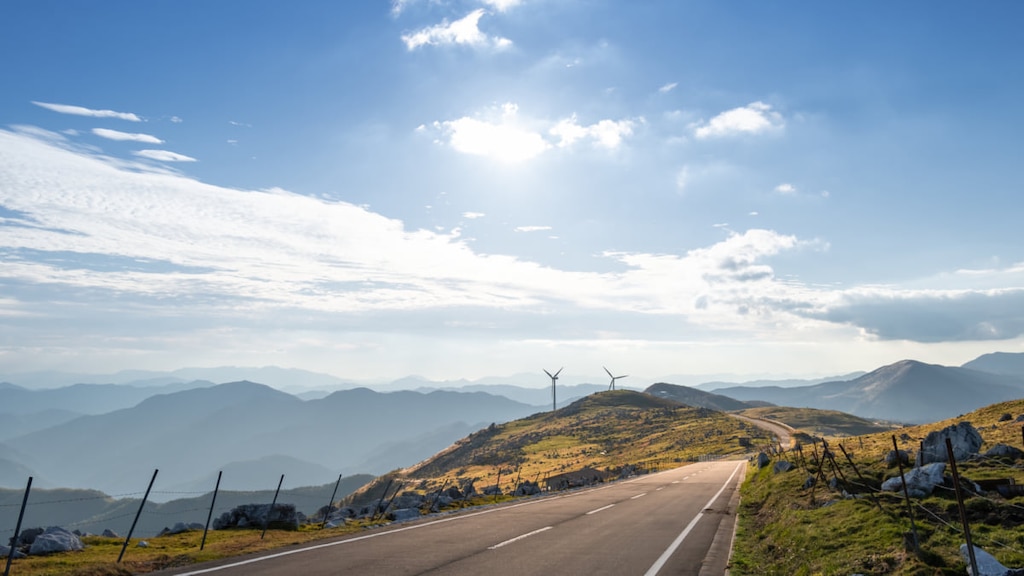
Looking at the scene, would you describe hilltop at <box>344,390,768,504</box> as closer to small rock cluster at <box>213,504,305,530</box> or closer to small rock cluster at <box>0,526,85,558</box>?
small rock cluster at <box>213,504,305,530</box>

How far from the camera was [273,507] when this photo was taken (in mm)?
25969

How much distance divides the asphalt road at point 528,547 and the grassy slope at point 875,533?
51.7 inches

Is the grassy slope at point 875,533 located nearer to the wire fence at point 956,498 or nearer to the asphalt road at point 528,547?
the wire fence at point 956,498

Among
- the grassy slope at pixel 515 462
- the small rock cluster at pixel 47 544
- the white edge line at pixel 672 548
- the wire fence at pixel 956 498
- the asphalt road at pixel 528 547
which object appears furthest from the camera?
the small rock cluster at pixel 47 544

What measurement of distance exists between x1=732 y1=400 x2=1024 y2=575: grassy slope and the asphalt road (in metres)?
1.31

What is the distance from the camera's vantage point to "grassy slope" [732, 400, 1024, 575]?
40.0ft

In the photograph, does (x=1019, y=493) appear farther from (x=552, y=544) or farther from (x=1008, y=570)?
(x=552, y=544)

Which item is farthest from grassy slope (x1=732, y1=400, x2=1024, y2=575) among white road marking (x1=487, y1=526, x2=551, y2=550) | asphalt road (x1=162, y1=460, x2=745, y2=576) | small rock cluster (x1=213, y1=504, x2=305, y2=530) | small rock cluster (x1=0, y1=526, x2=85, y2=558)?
small rock cluster (x1=0, y1=526, x2=85, y2=558)

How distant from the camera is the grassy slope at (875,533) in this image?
12.2 metres

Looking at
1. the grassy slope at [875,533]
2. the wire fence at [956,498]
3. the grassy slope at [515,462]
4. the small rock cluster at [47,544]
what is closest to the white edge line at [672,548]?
the grassy slope at [875,533]

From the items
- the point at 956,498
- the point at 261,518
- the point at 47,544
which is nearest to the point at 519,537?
the point at 261,518

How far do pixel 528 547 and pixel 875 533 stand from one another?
9447 mm

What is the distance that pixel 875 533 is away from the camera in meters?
15.1

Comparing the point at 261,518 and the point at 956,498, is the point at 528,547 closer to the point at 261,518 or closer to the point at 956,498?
the point at 956,498
